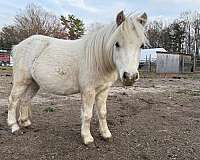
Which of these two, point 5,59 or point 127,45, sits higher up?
point 127,45

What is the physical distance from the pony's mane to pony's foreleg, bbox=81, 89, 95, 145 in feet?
1.16

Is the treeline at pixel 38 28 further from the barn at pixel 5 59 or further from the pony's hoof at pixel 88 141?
the pony's hoof at pixel 88 141

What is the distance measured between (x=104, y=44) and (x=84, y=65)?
0.44m

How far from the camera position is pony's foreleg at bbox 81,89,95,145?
3982mm

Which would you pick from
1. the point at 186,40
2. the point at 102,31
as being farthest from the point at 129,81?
the point at 186,40

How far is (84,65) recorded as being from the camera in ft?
13.1

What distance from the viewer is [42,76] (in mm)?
4383

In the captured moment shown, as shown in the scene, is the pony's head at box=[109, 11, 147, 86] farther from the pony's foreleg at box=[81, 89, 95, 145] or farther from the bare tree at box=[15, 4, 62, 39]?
the bare tree at box=[15, 4, 62, 39]

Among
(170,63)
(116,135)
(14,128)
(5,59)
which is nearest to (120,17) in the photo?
(116,135)

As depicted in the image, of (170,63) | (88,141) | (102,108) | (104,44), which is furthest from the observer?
(170,63)

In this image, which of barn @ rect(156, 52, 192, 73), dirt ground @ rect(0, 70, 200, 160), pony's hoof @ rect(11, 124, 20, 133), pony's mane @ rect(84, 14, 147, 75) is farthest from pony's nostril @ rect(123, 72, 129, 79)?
barn @ rect(156, 52, 192, 73)

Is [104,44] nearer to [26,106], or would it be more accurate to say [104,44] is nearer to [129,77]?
[129,77]

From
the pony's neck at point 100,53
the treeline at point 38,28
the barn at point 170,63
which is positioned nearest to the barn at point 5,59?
the treeline at point 38,28

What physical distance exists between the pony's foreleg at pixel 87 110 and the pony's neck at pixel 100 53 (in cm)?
33
